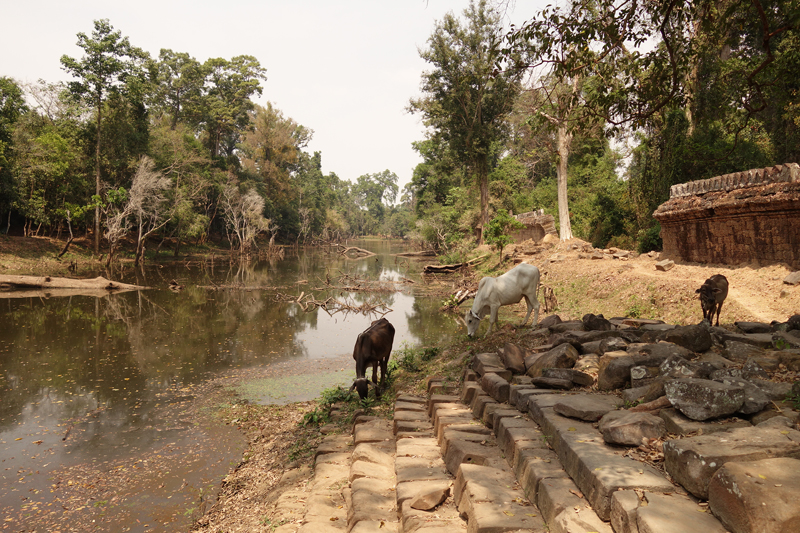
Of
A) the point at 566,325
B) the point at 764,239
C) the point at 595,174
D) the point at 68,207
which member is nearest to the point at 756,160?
the point at 764,239

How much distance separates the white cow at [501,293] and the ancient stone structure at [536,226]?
1357 cm

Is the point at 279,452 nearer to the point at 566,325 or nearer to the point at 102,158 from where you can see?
the point at 566,325

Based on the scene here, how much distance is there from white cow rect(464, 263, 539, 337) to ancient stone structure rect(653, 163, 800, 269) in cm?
481

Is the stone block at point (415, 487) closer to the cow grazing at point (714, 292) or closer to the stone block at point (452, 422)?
the stone block at point (452, 422)

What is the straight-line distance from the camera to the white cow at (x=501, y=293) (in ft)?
34.9

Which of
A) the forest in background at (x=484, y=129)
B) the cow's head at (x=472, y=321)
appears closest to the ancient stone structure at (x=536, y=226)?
the forest in background at (x=484, y=129)

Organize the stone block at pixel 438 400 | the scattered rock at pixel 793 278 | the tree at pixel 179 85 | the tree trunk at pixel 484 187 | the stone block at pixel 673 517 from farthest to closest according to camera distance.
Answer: the tree at pixel 179 85 < the tree trunk at pixel 484 187 < the scattered rock at pixel 793 278 < the stone block at pixel 438 400 < the stone block at pixel 673 517

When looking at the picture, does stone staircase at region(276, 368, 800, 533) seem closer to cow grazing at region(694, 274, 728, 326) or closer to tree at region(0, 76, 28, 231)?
cow grazing at region(694, 274, 728, 326)

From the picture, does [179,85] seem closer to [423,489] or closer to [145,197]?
[145,197]

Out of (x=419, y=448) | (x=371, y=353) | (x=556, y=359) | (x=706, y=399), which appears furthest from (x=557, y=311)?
(x=706, y=399)

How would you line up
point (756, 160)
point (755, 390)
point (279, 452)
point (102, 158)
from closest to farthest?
point (755, 390)
point (279, 452)
point (756, 160)
point (102, 158)

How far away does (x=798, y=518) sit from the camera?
7.06 feet

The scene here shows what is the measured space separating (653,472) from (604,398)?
1394 mm

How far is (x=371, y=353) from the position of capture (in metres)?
8.18
